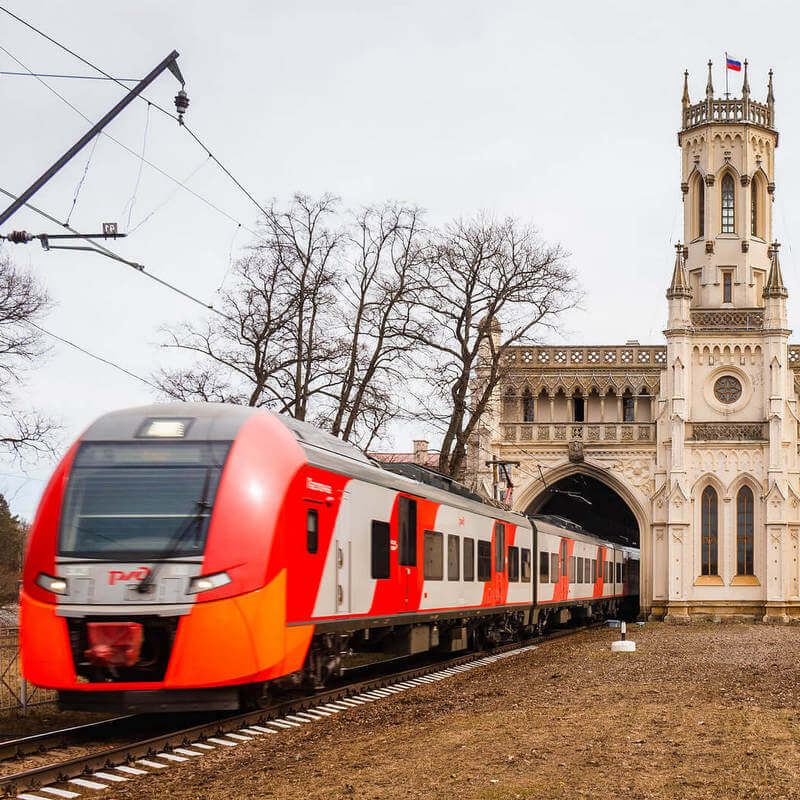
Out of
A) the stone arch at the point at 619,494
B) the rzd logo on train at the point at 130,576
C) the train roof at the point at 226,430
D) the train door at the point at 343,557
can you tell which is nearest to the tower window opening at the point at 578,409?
the stone arch at the point at 619,494

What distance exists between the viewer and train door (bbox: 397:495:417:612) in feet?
59.1

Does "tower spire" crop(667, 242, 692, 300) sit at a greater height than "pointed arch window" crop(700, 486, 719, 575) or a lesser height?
greater

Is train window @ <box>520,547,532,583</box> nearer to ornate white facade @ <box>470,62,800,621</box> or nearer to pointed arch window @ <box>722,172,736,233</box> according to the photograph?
ornate white facade @ <box>470,62,800,621</box>

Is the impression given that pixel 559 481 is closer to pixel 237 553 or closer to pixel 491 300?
pixel 491 300

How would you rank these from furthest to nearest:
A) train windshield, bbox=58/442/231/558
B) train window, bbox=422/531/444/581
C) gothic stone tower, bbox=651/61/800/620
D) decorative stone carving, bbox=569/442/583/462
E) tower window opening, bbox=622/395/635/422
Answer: tower window opening, bbox=622/395/635/422 → decorative stone carving, bbox=569/442/583/462 → gothic stone tower, bbox=651/61/800/620 → train window, bbox=422/531/444/581 → train windshield, bbox=58/442/231/558

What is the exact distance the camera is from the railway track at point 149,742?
9961mm

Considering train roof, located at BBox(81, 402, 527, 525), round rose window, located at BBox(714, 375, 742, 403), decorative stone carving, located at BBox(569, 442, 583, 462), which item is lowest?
train roof, located at BBox(81, 402, 527, 525)

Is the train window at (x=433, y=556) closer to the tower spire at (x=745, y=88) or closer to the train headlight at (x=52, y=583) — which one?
the train headlight at (x=52, y=583)

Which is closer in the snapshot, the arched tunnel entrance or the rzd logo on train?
the rzd logo on train

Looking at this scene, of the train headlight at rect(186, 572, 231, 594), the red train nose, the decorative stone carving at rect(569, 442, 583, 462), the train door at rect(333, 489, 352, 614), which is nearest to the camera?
the red train nose

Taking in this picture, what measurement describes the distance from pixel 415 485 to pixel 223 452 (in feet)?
22.1

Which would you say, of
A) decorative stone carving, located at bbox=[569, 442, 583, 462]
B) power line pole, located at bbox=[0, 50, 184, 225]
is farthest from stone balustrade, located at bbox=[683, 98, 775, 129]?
power line pole, located at bbox=[0, 50, 184, 225]

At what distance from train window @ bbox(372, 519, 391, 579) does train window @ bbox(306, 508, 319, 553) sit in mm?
2449

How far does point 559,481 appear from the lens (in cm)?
5441
